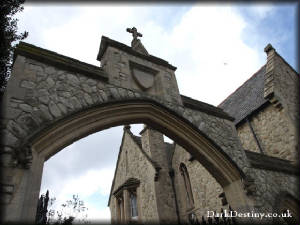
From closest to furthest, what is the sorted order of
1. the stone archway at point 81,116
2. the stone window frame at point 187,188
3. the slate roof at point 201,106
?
1. the stone archway at point 81,116
2. the slate roof at point 201,106
3. the stone window frame at point 187,188

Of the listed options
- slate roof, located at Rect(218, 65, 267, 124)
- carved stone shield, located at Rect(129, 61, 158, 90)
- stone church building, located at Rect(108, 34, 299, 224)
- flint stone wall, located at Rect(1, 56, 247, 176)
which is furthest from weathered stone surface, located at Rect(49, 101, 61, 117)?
slate roof, located at Rect(218, 65, 267, 124)

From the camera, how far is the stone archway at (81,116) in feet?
9.59

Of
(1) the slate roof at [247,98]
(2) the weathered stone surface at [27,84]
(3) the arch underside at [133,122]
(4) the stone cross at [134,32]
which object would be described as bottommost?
(3) the arch underside at [133,122]

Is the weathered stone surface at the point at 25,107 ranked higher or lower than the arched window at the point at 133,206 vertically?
higher

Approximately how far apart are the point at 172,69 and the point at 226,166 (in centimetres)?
263

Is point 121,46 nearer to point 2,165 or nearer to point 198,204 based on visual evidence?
point 2,165

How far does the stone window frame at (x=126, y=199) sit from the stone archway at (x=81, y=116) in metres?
6.45

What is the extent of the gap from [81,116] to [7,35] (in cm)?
527

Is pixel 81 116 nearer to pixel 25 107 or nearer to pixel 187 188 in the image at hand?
pixel 25 107

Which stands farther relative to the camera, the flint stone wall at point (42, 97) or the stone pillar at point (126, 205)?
the stone pillar at point (126, 205)

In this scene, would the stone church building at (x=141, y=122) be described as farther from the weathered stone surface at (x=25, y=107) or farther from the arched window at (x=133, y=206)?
the arched window at (x=133, y=206)

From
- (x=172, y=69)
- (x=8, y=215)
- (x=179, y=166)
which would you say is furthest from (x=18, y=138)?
(x=179, y=166)

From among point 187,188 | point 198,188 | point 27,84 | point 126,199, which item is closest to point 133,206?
point 126,199

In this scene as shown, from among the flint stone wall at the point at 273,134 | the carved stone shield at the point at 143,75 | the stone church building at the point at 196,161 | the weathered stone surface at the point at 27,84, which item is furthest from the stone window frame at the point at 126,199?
the weathered stone surface at the point at 27,84
